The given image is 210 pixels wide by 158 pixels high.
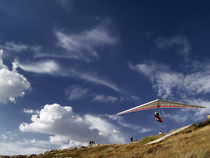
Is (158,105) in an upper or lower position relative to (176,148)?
upper

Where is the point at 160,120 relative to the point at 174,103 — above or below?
below

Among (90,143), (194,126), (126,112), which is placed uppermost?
(126,112)

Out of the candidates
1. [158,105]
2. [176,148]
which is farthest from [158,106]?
[176,148]

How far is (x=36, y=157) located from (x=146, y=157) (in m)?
21.5

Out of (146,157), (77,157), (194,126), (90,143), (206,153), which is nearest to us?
(206,153)

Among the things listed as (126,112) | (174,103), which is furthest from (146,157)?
(174,103)

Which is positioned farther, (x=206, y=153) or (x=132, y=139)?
(x=132, y=139)

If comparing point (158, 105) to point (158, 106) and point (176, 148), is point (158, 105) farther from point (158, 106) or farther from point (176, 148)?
point (176, 148)

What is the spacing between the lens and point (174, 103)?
30.1m

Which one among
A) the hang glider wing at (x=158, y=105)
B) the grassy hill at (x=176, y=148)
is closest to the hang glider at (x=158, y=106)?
the hang glider wing at (x=158, y=105)

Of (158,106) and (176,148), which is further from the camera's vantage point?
(158,106)

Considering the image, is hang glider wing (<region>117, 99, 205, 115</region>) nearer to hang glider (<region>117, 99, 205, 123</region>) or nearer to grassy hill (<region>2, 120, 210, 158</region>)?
hang glider (<region>117, 99, 205, 123</region>)

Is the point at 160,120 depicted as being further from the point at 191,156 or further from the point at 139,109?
the point at 191,156

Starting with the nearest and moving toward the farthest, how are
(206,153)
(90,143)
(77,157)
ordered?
(206,153) → (77,157) → (90,143)
